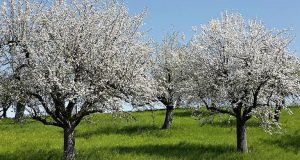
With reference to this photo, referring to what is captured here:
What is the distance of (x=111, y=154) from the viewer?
26672 millimetres

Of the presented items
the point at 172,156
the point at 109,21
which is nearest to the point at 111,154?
the point at 172,156

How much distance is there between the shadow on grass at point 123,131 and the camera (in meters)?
37.3

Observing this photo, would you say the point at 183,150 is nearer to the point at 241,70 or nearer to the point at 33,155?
the point at 241,70

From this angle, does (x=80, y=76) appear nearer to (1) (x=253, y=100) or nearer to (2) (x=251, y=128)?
(1) (x=253, y=100)

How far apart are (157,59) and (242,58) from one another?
15.5 m

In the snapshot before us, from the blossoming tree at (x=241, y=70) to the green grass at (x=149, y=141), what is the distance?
2.80 m

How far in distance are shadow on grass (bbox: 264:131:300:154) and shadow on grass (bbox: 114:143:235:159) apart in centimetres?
393

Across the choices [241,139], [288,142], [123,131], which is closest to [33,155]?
[123,131]

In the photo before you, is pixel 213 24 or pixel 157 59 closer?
pixel 213 24

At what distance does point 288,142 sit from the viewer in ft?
Result: 108

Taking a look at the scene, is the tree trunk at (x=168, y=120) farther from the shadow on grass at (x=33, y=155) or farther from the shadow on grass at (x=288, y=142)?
the shadow on grass at (x=33, y=155)

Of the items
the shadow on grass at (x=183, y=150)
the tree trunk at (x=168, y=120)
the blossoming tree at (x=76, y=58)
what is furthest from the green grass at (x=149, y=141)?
the blossoming tree at (x=76, y=58)

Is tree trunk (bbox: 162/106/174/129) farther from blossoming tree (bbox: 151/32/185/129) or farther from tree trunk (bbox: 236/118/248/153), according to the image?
tree trunk (bbox: 236/118/248/153)

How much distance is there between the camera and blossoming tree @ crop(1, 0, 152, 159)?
21.6m
